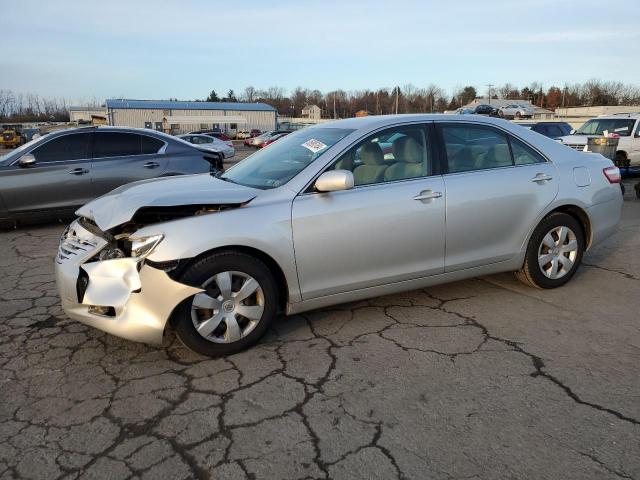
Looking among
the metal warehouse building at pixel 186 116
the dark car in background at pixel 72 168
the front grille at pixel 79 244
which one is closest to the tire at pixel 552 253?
the front grille at pixel 79 244

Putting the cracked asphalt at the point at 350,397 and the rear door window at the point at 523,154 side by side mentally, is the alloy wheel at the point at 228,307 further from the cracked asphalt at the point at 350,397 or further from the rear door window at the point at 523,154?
the rear door window at the point at 523,154

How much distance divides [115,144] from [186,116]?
6471cm

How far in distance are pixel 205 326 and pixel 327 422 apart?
42.2 inches

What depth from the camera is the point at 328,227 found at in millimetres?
3477

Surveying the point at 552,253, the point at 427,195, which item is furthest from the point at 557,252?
the point at 427,195

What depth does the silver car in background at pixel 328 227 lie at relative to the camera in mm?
3162

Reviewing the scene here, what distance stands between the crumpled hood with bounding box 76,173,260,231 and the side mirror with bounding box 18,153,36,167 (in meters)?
4.09

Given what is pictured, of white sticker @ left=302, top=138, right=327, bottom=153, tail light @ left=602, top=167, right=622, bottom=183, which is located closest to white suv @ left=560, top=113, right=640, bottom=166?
tail light @ left=602, top=167, right=622, bottom=183

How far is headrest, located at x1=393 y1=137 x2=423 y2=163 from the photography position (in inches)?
156

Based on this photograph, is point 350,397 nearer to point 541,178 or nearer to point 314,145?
point 314,145

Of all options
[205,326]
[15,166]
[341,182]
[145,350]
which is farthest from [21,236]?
[341,182]

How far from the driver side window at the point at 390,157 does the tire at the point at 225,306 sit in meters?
1.00

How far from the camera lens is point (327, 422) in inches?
104

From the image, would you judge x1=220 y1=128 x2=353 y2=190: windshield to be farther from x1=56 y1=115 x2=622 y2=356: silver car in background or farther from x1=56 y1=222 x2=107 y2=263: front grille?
x1=56 y1=222 x2=107 y2=263: front grille
